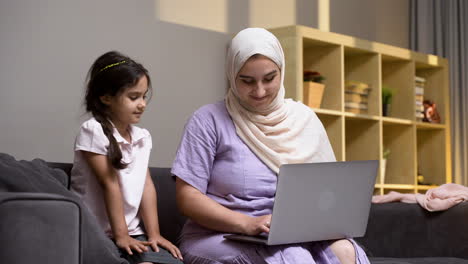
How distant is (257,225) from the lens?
71.1 inches

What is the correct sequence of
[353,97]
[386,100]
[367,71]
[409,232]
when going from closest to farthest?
[409,232]
[353,97]
[367,71]
[386,100]

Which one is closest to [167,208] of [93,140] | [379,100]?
[93,140]

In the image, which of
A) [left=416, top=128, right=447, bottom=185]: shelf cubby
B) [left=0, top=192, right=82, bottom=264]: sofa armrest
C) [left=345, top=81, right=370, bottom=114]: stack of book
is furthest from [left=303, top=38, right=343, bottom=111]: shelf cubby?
[left=0, top=192, right=82, bottom=264]: sofa armrest

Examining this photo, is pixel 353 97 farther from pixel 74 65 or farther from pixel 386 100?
pixel 74 65

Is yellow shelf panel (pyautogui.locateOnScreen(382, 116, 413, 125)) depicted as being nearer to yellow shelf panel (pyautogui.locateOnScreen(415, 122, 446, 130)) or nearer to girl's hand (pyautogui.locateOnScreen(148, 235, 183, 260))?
yellow shelf panel (pyautogui.locateOnScreen(415, 122, 446, 130))

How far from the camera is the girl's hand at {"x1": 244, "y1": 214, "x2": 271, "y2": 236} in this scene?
1.77 meters

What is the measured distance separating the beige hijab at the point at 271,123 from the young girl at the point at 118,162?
29 cm

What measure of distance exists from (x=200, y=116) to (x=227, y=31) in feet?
5.29

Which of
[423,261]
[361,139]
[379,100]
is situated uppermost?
[379,100]

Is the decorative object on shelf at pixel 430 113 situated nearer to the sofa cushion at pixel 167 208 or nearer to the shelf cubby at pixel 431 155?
the shelf cubby at pixel 431 155

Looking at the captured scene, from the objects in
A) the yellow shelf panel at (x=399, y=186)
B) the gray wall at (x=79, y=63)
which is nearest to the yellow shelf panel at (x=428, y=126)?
the yellow shelf panel at (x=399, y=186)

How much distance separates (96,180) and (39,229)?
684 millimetres

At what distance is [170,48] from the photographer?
10.9 ft

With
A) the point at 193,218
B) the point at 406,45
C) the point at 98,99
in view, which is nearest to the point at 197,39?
the point at 98,99
